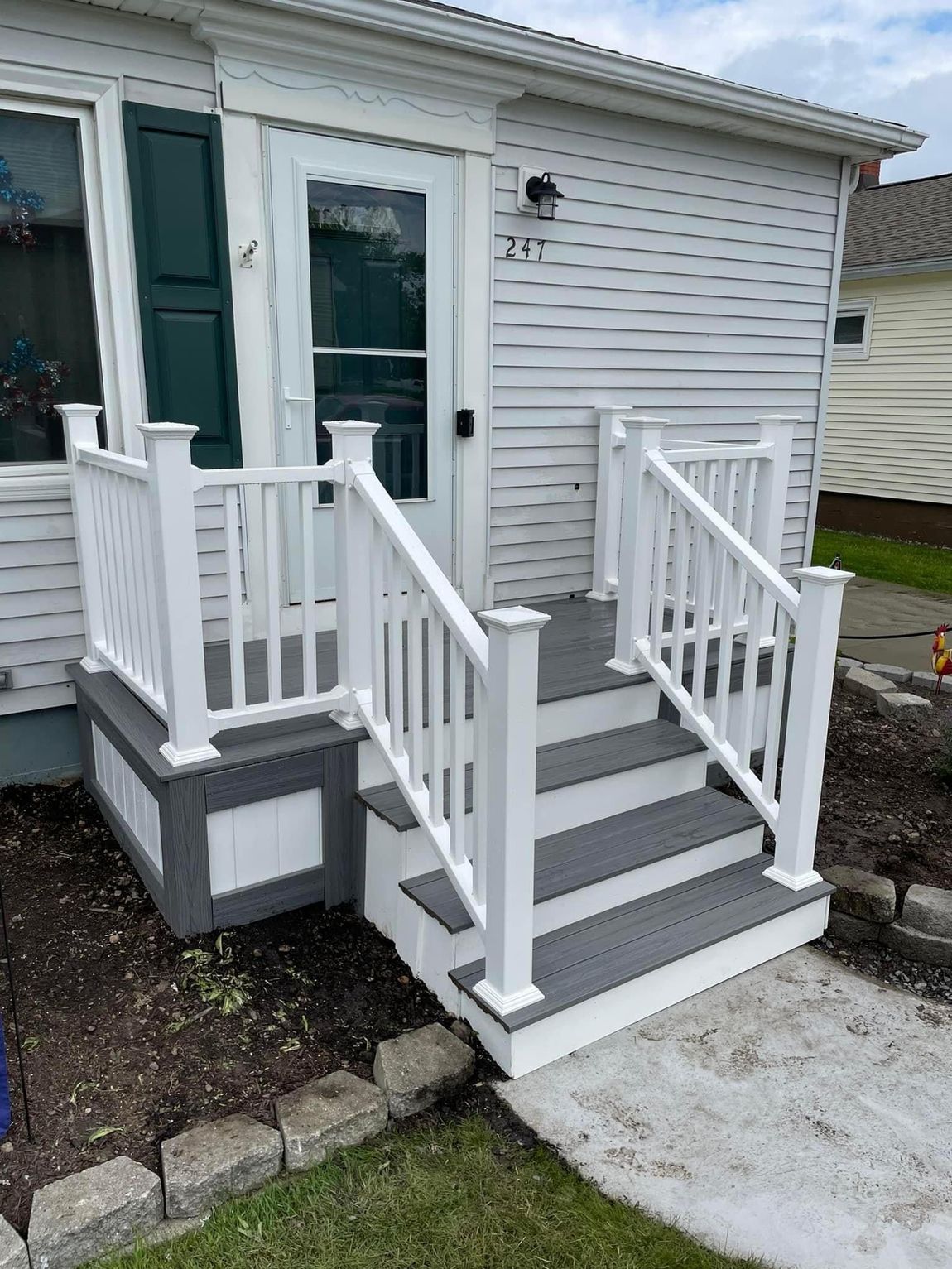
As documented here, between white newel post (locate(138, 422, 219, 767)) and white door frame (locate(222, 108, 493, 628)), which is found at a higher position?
white door frame (locate(222, 108, 493, 628))

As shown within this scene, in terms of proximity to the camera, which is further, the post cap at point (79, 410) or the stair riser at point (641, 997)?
the post cap at point (79, 410)

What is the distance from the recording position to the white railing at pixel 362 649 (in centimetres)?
219

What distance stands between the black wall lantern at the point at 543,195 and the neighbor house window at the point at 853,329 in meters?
→ 7.93

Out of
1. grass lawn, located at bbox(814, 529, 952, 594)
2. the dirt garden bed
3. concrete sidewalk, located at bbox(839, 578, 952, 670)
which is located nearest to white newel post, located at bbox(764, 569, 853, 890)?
the dirt garden bed

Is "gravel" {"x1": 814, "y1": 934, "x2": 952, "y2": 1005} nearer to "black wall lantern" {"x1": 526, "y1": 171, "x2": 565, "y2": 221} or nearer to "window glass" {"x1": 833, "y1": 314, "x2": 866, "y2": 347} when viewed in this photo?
"black wall lantern" {"x1": 526, "y1": 171, "x2": 565, "y2": 221}

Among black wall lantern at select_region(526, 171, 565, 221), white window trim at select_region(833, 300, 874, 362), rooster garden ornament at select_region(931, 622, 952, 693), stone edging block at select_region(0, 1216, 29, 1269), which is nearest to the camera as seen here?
stone edging block at select_region(0, 1216, 29, 1269)

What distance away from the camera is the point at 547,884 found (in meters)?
2.65

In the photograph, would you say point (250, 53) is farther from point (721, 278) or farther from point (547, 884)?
point (547, 884)

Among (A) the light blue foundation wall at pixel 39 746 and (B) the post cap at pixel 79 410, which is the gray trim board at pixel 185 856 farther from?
(B) the post cap at pixel 79 410

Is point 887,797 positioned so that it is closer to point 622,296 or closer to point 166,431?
point 622,296

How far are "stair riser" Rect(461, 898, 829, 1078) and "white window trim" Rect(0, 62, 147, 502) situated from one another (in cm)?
228

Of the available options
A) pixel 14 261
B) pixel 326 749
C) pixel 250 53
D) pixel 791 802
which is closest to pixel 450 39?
pixel 250 53

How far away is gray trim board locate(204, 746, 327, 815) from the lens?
271 centimetres

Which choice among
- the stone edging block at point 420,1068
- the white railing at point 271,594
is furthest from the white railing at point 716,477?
the stone edging block at point 420,1068
